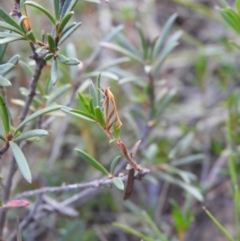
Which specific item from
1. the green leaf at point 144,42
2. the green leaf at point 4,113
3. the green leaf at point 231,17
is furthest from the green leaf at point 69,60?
the green leaf at point 144,42

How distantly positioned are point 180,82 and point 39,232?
86 centimetres

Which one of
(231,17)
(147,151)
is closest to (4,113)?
(231,17)

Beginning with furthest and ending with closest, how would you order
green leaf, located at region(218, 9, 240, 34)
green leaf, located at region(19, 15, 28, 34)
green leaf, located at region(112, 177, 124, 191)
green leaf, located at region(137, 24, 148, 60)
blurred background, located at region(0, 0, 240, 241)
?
blurred background, located at region(0, 0, 240, 241) < green leaf, located at region(137, 24, 148, 60) < green leaf, located at region(218, 9, 240, 34) < green leaf, located at region(112, 177, 124, 191) < green leaf, located at region(19, 15, 28, 34)

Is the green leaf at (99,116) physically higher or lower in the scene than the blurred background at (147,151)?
higher

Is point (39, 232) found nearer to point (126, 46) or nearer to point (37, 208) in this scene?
point (37, 208)

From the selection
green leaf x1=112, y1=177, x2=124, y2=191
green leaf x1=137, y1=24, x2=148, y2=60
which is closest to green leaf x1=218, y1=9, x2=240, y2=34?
green leaf x1=137, y1=24, x2=148, y2=60

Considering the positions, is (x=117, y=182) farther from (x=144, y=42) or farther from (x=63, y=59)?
(x=144, y=42)

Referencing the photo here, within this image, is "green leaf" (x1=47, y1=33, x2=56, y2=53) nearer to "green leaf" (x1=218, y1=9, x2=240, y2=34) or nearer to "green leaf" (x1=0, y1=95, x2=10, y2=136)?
"green leaf" (x1=0, y1=95, x2=10, y2=136)

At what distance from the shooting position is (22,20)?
0.60 metres

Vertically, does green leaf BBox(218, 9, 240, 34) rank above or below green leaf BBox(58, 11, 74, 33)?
below

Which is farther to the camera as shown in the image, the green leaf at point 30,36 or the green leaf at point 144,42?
the green leaf at point 144,42

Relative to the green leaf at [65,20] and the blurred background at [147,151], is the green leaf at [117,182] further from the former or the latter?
the blurred background at [147,151]

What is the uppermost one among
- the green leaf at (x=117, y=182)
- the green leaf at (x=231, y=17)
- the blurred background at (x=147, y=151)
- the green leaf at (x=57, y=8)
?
the green leaf at (x=57, y=8)

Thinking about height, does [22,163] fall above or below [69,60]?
below
